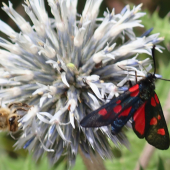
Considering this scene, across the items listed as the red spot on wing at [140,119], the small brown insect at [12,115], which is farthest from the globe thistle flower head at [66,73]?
the red spot on wing at [140,119]

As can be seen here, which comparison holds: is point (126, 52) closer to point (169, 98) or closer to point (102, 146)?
point (102, 146)

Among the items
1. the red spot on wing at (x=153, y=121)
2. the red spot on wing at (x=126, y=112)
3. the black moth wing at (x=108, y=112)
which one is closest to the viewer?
the black moth wing at (x=108, y=112)

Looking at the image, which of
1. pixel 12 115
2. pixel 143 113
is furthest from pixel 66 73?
pixel 143 113

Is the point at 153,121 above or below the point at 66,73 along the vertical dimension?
below

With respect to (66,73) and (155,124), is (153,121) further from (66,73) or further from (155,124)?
(66,73)

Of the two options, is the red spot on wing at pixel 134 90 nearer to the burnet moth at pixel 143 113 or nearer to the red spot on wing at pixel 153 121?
the burnet moth at pixel 143 113

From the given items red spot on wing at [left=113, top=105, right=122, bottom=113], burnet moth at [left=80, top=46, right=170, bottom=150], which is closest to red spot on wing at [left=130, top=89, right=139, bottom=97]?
burnet moth at [left=80, top=46, right=170, bottom=150]
